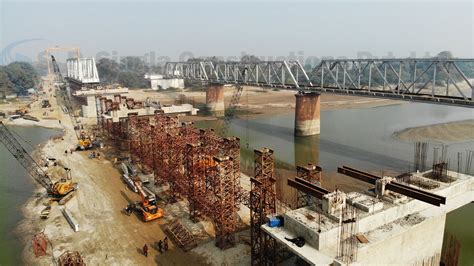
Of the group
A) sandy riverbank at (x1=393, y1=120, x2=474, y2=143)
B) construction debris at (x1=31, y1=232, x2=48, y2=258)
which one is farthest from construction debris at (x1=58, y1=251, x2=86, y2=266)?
sandy riverbank at (x1=393, y1=120, x2=474, y2=143)

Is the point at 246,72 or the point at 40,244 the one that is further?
the point at 246,72

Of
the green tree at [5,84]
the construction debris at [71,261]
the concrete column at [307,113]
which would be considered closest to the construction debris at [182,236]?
the construction debris at [71,261]

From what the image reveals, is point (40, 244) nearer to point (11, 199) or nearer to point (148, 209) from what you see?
point (148, 209)

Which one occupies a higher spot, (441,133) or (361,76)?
(361,76)

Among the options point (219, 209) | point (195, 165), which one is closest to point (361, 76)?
point (195, 165)

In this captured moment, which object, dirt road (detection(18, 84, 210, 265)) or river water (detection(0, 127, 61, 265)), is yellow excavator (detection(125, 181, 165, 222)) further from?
river water (detection(0, 127, 61, 265))

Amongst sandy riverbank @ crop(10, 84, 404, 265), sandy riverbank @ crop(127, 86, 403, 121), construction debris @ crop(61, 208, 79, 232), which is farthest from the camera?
sandy riverbank @ crop(127, 86, 403, 121)

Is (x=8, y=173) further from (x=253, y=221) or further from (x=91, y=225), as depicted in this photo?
(x=253, y=221)
